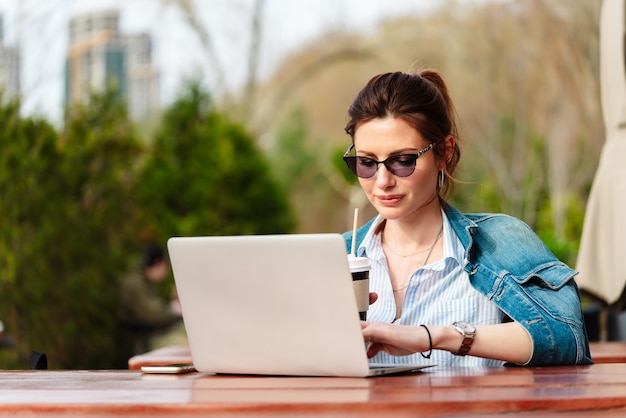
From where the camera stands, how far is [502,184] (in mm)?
16531

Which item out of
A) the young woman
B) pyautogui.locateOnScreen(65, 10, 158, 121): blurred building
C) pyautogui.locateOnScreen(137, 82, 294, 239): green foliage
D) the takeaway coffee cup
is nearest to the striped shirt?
the young woman

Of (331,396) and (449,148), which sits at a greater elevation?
(449,148)

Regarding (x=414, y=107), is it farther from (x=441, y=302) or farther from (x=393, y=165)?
(x=441, y=302)

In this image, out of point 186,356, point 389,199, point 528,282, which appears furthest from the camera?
point 186,356

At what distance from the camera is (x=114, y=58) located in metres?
18.8

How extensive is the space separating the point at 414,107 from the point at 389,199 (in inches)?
9.0

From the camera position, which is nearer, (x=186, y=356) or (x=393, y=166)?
(x=393, y=166)

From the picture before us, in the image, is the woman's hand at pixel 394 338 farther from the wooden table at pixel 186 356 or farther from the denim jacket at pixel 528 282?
the wooden table at pixel 186 356

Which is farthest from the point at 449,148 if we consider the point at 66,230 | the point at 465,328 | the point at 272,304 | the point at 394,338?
the point at 66,230

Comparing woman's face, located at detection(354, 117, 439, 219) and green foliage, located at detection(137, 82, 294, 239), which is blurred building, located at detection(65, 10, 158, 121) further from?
woman's face, located at detection(354, 117, 439, 219)

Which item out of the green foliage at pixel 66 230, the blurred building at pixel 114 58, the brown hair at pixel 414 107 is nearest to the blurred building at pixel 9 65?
the green foliage at pixel 66 230

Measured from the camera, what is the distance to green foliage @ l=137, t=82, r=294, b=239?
8867 mm

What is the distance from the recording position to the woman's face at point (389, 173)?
2.39m

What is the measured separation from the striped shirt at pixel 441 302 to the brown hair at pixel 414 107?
0.21 meters
